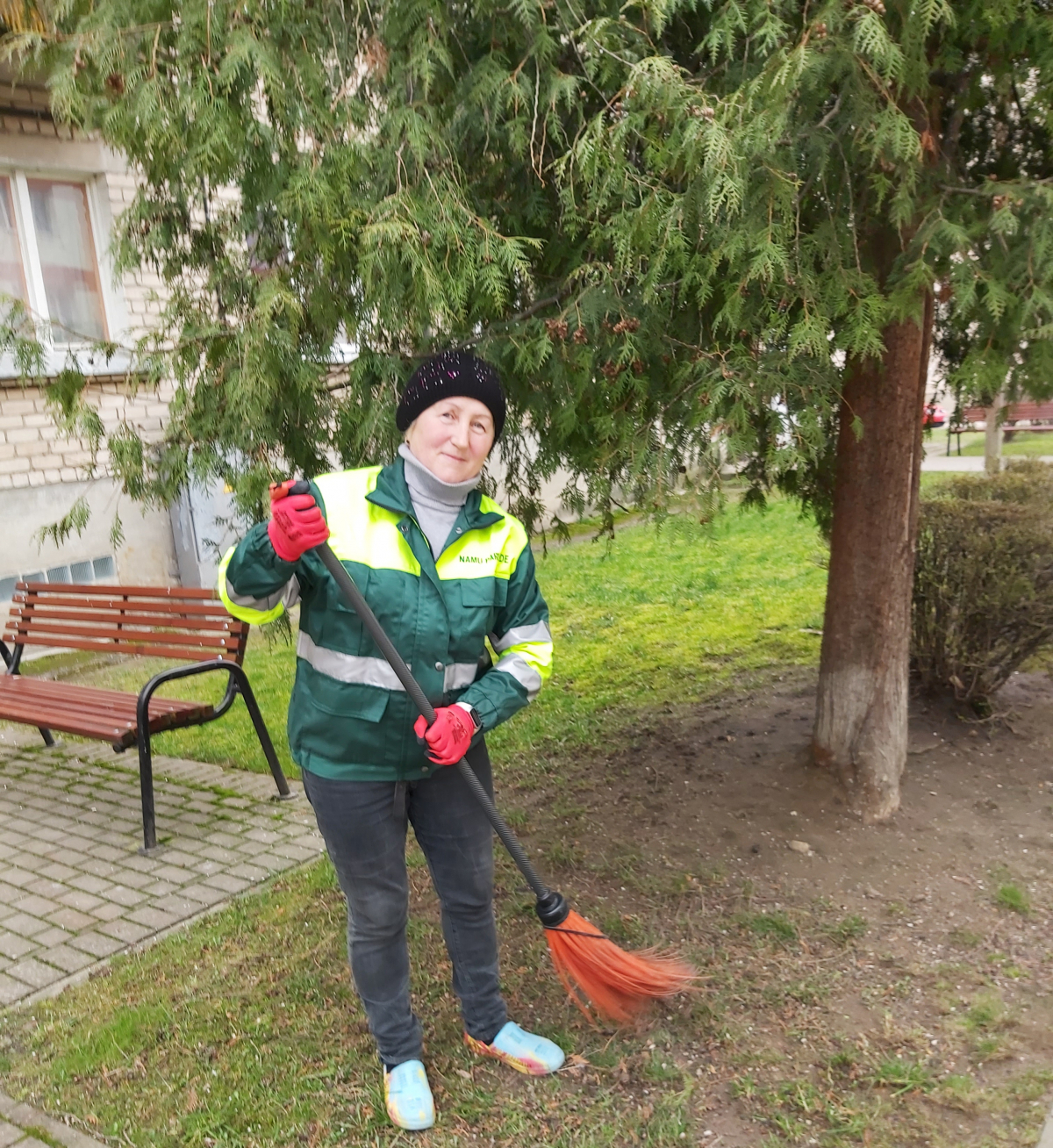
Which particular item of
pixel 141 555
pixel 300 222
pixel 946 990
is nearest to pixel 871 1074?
pixel 946 990

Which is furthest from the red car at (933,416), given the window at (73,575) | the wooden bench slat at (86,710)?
the window at (73,575)

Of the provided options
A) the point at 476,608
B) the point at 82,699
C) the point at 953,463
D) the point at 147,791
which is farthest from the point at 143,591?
the point at 953,463

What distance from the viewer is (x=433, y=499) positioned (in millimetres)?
2451

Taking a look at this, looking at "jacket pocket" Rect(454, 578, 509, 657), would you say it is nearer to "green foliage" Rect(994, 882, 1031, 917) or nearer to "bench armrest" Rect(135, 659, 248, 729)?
"green foliage" Rect(994, 882, 1031, 917)

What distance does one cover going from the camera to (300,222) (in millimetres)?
2670

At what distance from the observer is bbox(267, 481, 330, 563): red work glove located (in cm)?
216

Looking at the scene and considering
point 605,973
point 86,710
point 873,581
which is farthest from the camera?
point 86,710

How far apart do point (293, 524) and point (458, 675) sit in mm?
591

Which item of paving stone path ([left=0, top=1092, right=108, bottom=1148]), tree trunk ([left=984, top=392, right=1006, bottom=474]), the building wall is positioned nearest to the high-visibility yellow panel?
paving stone path ([left=0, top=1092, right=108, bottom=1148])

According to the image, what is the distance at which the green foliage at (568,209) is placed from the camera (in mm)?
2451

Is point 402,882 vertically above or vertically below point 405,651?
below

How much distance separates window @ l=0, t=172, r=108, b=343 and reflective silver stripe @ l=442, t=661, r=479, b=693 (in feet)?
19.6

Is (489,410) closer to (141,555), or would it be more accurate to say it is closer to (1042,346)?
(1042,346)

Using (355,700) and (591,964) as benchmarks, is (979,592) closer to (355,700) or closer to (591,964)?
(591,964)
